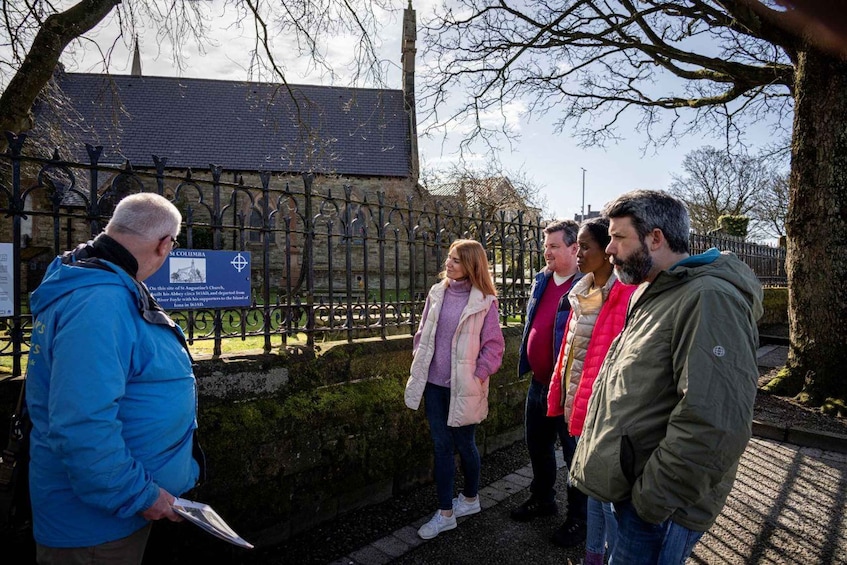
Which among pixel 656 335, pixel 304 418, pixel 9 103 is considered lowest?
pixel 304 418

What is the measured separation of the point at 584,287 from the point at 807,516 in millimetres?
2487

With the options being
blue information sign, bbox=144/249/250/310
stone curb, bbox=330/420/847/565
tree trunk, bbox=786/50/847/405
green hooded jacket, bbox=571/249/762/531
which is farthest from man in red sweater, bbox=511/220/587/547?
tree trunk, bbox=786/50/847/405

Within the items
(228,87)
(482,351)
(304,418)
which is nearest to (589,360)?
(482,351)

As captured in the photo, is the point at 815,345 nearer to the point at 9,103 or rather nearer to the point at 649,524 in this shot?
the point at 649,524

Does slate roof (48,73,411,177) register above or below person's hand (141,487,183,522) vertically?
above

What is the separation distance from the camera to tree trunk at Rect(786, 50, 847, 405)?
6422 millimetres

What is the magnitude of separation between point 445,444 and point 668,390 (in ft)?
6.89

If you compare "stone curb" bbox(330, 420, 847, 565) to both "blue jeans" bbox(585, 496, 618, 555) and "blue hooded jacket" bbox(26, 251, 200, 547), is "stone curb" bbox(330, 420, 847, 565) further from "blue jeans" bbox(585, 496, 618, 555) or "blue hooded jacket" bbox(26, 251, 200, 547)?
"blue hooded jacket" bbox(26, 251, 200, 547)

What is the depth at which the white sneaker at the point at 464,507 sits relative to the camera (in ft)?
12.4

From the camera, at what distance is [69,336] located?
67.1 inches

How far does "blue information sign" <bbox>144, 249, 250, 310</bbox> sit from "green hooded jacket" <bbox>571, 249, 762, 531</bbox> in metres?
2.43

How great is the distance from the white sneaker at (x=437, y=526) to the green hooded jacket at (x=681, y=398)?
1.79 m

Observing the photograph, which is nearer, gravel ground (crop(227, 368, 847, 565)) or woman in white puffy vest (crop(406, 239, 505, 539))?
gravel ground (crop(227, 368, 847, 565))

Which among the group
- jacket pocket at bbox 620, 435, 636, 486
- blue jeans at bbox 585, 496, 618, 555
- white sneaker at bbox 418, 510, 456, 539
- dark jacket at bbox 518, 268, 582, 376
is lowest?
white sneaker at bbox 418, 510, 456, 539
